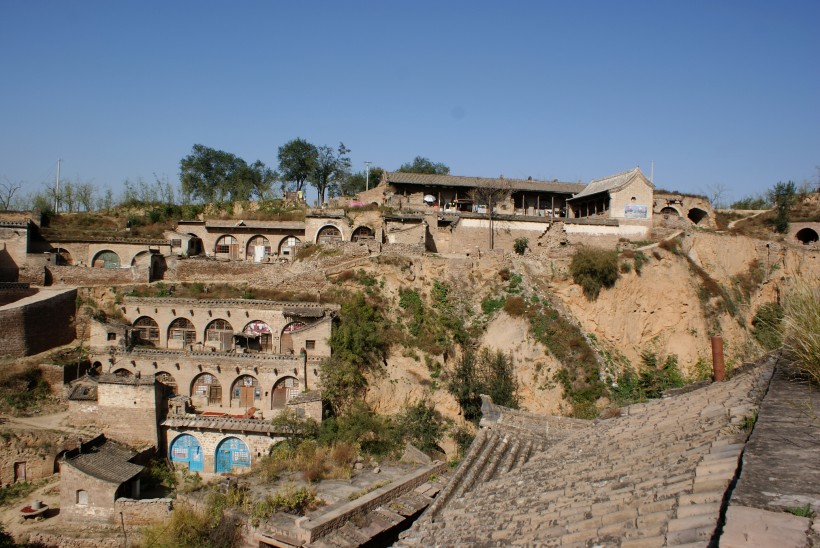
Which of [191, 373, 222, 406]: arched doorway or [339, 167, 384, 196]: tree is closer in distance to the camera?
[191, 373, 222, 406]: arched doorway

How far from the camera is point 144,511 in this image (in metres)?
20.9

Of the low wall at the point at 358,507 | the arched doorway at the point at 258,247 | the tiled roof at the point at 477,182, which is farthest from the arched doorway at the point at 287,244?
the low wall at the point at 358,507

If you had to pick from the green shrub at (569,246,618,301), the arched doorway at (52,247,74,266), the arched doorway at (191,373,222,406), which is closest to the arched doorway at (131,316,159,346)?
the arched doorway at (191,373,222,406)

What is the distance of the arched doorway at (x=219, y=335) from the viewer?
1159 inches

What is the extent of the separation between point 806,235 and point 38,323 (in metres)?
48.5

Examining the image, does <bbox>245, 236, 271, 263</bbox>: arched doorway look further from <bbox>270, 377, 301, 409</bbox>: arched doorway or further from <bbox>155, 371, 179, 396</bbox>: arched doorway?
<bbox>270, 377, 301, 409</bbox>: arched doorway

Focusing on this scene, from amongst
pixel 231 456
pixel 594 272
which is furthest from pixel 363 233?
→ pixel 231 456

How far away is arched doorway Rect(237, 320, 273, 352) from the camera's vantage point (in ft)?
96.4

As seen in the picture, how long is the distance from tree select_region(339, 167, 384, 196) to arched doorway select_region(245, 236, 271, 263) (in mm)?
19985

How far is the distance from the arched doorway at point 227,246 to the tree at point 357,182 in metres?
20.2

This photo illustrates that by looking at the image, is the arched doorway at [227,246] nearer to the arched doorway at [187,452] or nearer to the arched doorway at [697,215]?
the arched doorway at [187,452]

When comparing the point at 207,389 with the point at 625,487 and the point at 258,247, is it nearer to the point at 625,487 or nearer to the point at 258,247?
the point at 258,247

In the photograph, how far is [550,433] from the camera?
1416 centimetres

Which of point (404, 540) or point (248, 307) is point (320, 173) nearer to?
point (248, 307)
